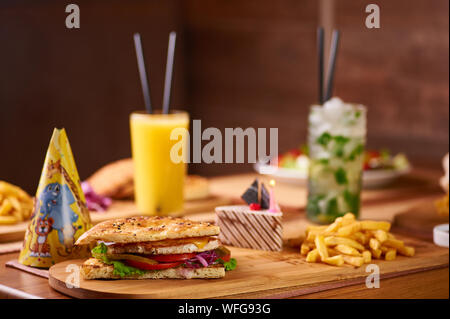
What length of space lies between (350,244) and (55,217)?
0.71 m

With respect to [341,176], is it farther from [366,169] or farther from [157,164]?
[366,169]

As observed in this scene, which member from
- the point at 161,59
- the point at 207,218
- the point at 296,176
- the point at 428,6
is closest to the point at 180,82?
the point at 161,59

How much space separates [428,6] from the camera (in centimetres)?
419

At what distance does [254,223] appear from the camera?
6.40 feet

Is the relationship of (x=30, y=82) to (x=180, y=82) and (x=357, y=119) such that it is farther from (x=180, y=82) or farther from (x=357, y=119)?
(x=357, y=119)

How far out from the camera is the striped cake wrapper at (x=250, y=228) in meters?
1.93

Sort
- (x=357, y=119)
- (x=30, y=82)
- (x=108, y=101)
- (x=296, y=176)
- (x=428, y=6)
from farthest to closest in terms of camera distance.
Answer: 1. (x=108, y=101)
2. (x=30, y=82)
3. (x=428, y=6)
4. (x=296, y=176)
5. (x=357, y=119)

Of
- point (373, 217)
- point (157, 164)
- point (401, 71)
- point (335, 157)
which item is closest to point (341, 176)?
point (335, 157)

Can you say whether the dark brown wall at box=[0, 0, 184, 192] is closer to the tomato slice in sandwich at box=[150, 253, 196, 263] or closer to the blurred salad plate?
the blurred salad plate

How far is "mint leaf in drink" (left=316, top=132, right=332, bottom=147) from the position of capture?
224 centimetres

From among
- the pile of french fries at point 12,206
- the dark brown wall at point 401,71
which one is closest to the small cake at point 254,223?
the pile of french fries at point 12,206

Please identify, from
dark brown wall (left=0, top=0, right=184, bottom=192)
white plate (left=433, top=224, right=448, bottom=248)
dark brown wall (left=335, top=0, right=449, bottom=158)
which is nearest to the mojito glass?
white plate (left=433, top=224, right=448, bottom=248)

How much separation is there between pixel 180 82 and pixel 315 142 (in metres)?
3.93

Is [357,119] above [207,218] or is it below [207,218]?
above
